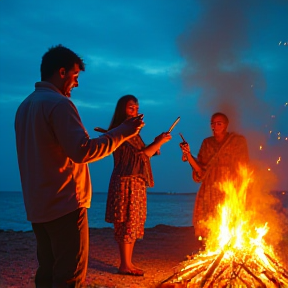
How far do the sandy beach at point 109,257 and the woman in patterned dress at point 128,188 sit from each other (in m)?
0.29

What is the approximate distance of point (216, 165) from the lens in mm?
5676

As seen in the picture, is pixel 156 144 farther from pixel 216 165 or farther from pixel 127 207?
pixel 216 165

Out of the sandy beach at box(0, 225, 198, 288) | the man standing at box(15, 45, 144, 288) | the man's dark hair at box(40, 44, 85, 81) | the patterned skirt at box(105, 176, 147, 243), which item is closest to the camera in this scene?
the man standing at box(15, 45, 144, 288)

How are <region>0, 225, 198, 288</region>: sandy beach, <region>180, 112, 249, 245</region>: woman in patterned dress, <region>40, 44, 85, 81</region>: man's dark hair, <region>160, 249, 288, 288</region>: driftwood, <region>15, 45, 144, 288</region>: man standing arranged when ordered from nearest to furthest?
<region>15, 45, 144, 288</region>: man standing < <region>40, 44, 85, 81</region>: man's dark hair < <region>160, 249, 288, 288</region>: driftwood < <region>0, 225, 198, 288</region>: sandy beach < <region>180, 112, 249, 245</region>: woman in patterned dress

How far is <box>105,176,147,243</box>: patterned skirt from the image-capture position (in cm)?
527

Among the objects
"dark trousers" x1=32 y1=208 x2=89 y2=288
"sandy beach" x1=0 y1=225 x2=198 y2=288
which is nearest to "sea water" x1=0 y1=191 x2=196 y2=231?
"sandy beach" x1=0 y1=225 x2=198 y2=288

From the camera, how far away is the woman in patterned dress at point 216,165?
5.62 metres

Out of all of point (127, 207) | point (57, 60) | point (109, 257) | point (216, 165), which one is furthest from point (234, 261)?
point (109, 257)

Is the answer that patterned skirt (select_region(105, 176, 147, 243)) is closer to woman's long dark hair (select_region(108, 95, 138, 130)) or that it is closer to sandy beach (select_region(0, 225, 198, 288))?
sandy beach (select_region(0, 225, 198, 288))

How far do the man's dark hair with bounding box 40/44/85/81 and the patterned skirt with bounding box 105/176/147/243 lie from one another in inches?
101

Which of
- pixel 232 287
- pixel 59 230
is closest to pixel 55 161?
pixel 59 230

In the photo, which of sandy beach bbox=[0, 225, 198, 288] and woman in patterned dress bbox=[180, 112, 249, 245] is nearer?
sandy beach bbox=[0, 225, 198, 288]

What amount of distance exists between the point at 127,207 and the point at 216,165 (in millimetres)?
1171

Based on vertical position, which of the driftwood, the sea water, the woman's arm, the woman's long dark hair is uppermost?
the woman's long dark hair
